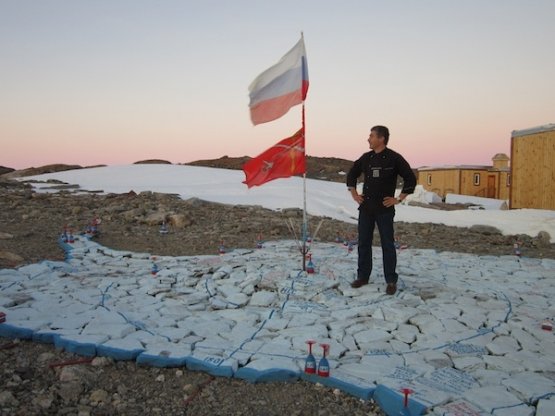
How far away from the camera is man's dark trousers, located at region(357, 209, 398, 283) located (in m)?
5.51

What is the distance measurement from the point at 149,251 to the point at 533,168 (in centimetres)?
1285

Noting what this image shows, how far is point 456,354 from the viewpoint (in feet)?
13.6

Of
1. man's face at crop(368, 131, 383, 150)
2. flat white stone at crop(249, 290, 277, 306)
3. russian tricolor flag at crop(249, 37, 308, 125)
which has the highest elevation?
russian tricolor flag at crop(249, 37, 308, 125)

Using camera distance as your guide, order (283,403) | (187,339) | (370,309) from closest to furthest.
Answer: (283,403) < (187,339) < (370,309)

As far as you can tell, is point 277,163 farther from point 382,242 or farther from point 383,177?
point 382,242

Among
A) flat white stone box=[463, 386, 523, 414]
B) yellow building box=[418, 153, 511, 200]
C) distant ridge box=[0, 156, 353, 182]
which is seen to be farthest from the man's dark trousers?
distant ridge box=[0, 156, 353, 182]

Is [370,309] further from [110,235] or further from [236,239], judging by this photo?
[110,235]

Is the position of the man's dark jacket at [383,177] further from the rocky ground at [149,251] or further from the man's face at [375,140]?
the rocky ground at [149,251]

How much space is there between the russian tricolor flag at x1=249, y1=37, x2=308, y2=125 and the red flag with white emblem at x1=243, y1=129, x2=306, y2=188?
48cm

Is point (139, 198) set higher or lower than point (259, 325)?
higher

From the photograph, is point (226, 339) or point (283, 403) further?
point (226, 339)

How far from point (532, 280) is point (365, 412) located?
504 centimetres

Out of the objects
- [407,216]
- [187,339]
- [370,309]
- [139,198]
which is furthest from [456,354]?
[139,198]

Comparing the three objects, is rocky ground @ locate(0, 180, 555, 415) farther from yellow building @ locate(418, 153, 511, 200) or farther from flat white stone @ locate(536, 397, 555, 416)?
yellow building @ locate(418, 153, 511, 200)
